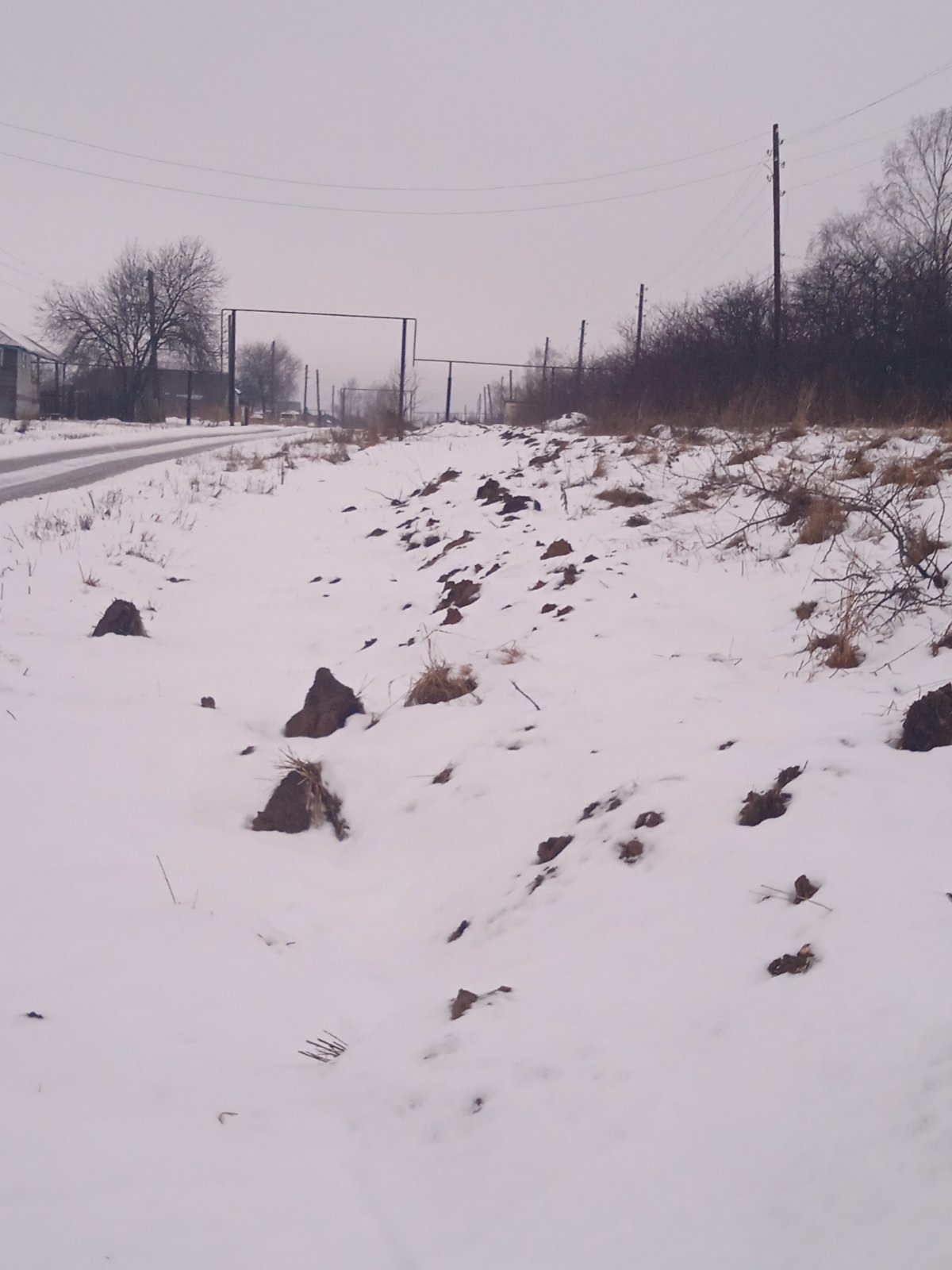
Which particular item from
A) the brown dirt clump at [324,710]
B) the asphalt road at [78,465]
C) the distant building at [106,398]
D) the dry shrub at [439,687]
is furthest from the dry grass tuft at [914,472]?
the distant building at [106,398]

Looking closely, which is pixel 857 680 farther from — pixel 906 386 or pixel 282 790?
pixel 906 386

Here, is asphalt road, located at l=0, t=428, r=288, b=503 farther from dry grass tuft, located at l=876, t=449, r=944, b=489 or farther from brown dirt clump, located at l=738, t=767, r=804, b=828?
brown dirt clump, located at l=738, t=767, r=804, b=828

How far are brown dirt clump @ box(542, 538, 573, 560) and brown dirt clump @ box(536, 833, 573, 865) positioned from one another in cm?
372

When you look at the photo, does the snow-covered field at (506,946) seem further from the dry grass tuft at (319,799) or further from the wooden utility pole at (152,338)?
the wooden utility pole at (152,338)

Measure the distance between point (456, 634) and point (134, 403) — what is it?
145 ft

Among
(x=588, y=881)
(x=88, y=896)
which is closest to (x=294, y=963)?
(x=88, y=896)

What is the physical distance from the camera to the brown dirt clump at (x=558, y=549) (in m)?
6.80

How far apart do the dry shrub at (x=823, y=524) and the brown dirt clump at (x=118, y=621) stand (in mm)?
4660

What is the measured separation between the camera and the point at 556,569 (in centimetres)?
637

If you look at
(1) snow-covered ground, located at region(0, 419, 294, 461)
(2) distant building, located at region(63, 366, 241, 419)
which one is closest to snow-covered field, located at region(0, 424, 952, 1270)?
(1) snow-covered ground, located at region(0, 419, 294, 461)

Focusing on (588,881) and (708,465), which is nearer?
(588,881)

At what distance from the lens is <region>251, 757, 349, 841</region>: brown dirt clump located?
4.00 meters

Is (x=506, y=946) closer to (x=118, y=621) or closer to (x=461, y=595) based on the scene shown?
(x=461, y=595)

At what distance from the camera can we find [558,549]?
6832 mm
